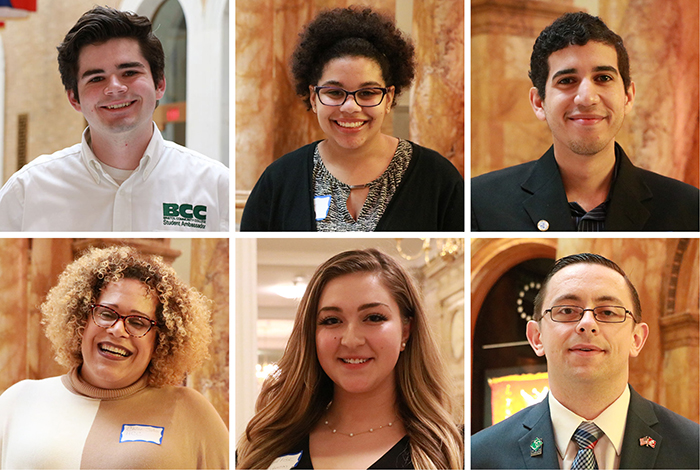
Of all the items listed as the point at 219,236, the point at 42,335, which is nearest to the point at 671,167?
the point at 219,236

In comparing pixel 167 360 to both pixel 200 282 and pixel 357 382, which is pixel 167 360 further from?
pixel 357 382

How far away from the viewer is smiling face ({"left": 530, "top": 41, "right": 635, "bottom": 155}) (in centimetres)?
236

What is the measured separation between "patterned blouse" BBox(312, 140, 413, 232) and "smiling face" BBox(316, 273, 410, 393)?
0.16m

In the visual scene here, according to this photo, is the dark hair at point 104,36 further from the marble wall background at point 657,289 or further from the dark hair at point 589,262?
the dark hair at point 589,262

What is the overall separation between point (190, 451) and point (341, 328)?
0.62m

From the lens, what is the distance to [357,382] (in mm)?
2420

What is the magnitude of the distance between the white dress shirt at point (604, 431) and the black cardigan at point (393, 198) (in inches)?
27.7

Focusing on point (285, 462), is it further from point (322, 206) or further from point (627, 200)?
point (627, 200)

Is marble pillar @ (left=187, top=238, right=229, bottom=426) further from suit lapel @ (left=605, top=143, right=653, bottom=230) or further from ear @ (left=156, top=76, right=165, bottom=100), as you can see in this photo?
suit lapel @ (left=605, top=143, right=653, bottom=230)

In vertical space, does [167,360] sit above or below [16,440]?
above

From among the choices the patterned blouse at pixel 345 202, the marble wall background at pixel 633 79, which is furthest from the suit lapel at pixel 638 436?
→ the patterned blouse at pixel 345 202

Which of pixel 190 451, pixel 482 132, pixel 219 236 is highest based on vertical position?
pixel 482 132

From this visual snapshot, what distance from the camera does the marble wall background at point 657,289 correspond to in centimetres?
247

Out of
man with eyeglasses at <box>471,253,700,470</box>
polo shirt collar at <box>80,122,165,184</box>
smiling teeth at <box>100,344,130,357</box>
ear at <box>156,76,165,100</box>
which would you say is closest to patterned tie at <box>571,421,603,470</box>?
man with eyeglasses at <box>471,253,700,470</box>
